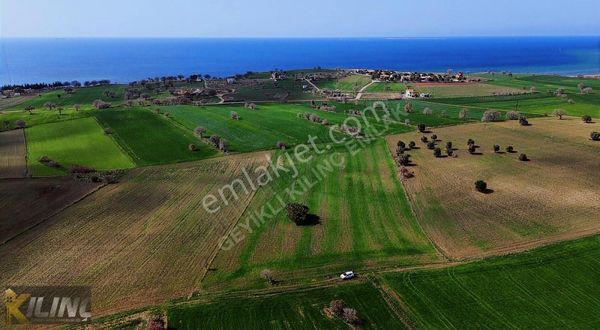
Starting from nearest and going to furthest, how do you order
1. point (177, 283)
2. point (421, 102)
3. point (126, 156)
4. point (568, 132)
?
point (177, 283) < point (126, 156) < point (568, 132) < point (421, 102)

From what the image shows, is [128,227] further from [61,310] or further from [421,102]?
[421,102]

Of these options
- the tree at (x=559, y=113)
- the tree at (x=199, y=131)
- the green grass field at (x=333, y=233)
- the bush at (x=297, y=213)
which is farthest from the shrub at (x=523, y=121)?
the tree at (x=199, y=131)

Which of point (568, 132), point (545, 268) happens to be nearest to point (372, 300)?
point (545, 268)

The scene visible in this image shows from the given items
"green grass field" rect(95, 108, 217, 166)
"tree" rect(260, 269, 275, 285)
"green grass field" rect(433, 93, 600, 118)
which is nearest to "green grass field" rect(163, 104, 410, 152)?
"green grass field" rect(95, 108, 217, 166)

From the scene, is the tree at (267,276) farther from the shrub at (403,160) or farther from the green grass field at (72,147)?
the green grass field at (72,147)

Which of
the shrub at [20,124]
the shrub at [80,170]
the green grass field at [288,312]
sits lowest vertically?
the green grass field at [288,312]

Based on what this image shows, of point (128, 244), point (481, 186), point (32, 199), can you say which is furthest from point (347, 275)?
point (32, 199)
